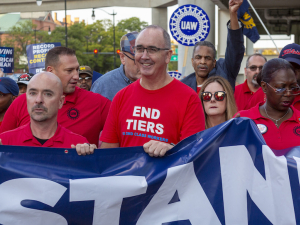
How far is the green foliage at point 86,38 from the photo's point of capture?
241 ft

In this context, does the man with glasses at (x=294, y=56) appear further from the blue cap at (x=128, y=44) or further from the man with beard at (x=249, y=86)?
the blue cap at (x=128, y=44)

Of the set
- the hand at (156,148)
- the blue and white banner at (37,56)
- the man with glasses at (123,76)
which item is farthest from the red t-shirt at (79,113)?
the blue and white banner at (37,56)

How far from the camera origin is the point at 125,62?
563 cm

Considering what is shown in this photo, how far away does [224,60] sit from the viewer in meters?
5.79

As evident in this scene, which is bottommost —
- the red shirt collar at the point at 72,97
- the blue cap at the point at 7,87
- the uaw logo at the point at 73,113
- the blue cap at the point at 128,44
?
the uaw logo at the point at 73,113

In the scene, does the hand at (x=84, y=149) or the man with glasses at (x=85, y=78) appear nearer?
the hand at (x=84, y=149)

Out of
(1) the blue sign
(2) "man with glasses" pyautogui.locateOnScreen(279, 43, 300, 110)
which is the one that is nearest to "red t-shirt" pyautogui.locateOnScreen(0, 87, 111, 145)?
(2) "man with glasses" pyautogui.locateOnScreen(279, 43, 300, 110)

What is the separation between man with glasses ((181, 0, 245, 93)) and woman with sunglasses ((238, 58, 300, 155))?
141cm

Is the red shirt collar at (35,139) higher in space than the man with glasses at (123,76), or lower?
lower

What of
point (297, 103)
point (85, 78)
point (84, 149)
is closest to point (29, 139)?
point (84, 149)

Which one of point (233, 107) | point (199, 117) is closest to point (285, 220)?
point (199, 117)

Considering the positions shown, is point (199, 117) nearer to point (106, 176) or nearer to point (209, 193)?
point (209, 193)

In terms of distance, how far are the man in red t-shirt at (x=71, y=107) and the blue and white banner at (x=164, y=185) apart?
3.59 feet

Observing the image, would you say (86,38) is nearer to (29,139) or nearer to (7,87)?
(7,87)
